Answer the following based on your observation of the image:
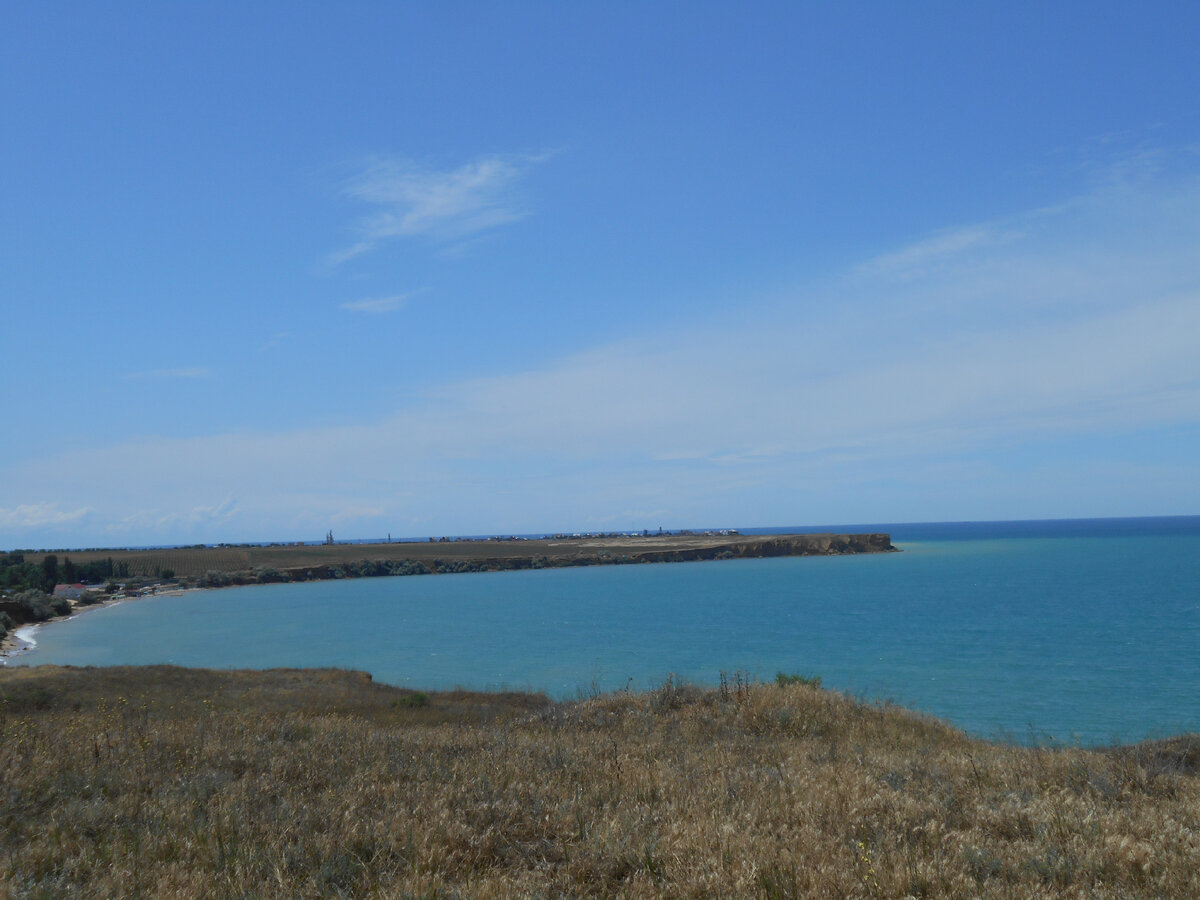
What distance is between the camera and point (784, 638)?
39.9m

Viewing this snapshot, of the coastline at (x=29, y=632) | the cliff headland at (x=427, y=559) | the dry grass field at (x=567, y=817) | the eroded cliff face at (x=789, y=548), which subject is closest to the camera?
the dry grass field at (x=567, y=817)

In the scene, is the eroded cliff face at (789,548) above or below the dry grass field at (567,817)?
below

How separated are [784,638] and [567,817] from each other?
1436 inches

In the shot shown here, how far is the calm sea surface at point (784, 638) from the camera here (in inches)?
987

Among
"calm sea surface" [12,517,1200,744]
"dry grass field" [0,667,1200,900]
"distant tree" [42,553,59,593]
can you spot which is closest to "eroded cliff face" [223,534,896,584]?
"distant tree" [42,553,59,593]

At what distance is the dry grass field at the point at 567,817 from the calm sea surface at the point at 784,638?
7195 millimetres

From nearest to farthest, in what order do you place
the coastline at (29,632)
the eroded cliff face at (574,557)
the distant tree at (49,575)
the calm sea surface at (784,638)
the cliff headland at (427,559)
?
the calm sea surface at (784,638), the coastline at (29,632), the distant tree at (49,575), the cliff headland at (427,559), the eroded cliff face at (574,557)

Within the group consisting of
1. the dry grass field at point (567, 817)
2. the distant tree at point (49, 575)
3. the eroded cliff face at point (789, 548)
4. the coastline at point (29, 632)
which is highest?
the dry grass field at point (567, 817)

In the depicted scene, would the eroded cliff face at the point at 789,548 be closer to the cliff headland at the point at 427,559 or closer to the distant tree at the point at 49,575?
the cliff headland at the point at 427,559

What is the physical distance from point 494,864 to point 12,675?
30.5 m

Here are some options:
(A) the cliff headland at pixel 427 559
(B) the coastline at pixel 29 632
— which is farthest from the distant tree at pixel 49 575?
(A) the cliff headland at pixel 427 559

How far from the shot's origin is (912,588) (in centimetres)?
6844

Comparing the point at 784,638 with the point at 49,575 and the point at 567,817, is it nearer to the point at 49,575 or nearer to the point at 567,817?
the point at 567,817

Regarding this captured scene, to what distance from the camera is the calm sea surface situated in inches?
987
